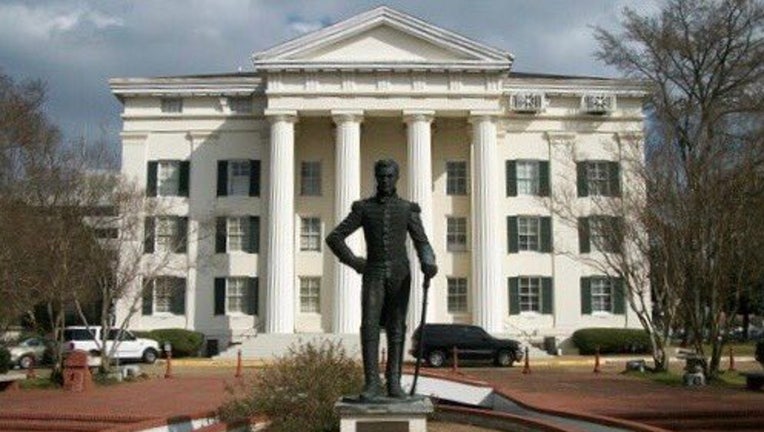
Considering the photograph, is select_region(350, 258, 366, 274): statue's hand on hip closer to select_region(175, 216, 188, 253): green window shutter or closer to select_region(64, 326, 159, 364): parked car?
select_region(64, 326, 159, 364): parked car

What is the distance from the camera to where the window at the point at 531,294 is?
146ft

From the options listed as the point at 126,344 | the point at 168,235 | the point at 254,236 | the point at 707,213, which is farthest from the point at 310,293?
the point at 707,213

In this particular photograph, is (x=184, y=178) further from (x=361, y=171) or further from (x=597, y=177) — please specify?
(x=597, y=177)

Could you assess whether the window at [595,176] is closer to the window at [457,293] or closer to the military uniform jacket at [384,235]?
the window at [457,293]

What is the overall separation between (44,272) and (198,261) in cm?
1718

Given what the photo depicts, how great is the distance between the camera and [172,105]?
4681 cm

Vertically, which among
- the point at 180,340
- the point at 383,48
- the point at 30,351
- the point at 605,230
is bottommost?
the point at 30,351

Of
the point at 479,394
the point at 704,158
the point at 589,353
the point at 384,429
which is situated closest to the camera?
the point at 384,429

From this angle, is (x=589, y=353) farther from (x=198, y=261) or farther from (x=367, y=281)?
(x=367, y=281)

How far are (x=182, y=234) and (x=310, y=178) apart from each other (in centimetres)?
688

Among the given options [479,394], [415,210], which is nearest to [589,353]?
[479,394]

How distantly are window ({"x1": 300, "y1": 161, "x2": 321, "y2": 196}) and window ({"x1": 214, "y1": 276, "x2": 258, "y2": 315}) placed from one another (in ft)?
16.9

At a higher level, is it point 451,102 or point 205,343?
point 451,102

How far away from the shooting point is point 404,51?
43.6 m
